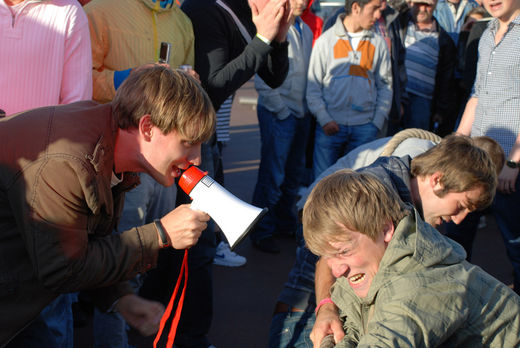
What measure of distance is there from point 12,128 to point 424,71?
5.06 m

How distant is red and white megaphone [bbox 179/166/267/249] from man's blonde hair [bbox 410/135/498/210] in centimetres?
91

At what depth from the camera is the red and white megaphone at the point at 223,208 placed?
212 cm

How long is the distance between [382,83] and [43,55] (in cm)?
319

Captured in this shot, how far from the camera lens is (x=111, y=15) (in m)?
3.10

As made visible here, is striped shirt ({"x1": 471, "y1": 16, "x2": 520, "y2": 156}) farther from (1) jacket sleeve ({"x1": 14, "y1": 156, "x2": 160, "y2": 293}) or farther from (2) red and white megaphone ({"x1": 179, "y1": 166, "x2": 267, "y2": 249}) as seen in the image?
(1) jacket sleeve ({"x1": 14, "y1": 156, "x2": 160, "y2": 293})

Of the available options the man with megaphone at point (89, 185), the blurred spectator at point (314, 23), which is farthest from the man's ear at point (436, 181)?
the blurred spectator at point (314, 23)

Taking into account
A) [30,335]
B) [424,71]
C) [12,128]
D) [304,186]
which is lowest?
[304,186]

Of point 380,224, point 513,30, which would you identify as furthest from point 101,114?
point 513,30

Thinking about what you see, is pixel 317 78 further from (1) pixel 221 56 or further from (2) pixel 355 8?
(1) pixel 221 56

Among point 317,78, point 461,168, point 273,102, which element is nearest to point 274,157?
point 273,102

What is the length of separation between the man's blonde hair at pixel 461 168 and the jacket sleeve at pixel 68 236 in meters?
1.34

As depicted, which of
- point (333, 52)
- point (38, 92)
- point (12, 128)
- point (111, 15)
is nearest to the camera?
point (12, 128)

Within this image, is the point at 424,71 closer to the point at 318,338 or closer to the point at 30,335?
the point at 318,338

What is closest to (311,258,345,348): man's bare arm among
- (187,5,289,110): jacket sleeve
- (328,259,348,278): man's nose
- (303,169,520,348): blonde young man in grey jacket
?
(303,169,520,348): blonde young man in grey jacket
